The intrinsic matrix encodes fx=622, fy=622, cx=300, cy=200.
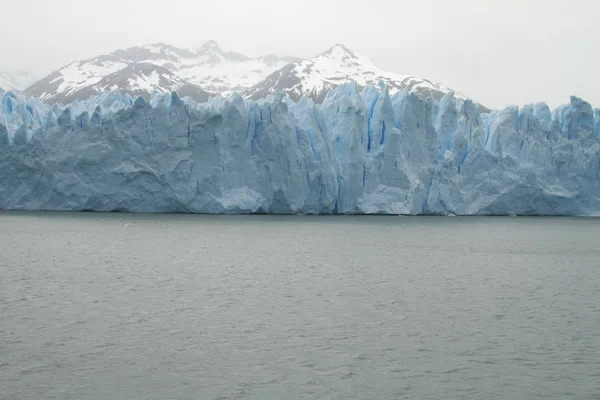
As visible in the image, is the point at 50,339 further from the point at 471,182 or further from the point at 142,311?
the point at 471,182

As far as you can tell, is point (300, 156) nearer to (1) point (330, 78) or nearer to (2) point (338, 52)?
(1) point (330, 78)

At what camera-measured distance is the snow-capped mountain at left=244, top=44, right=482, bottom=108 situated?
338 feet

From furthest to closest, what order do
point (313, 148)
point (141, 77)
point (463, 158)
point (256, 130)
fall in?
1. point (141, 77)
2. point (463, 158)
3. point (313, 148)
4. point (256, 130)

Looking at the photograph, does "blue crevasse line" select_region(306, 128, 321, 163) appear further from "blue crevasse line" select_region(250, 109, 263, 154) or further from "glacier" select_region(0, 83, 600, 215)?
"blue crevasse line" select_region(250, 109, 263, 154)

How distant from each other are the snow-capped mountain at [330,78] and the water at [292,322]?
7887cm

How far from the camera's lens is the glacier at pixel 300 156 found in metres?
30.0

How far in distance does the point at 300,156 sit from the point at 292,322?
2199 cm

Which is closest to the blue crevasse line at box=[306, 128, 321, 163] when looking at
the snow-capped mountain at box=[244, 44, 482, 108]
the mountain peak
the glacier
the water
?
the glacier

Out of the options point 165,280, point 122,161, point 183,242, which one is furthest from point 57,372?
point 122,161

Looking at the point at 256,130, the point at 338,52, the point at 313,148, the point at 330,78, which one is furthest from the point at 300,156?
the point at 338,52

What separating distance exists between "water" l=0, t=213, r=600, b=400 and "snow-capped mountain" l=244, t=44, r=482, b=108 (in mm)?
78872

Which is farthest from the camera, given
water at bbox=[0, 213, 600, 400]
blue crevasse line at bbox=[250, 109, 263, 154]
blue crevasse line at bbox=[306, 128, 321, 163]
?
blue crevasse line at bbox=[306, 128, 321, 163]

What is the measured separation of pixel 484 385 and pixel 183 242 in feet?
51.2

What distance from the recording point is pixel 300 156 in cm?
3125
